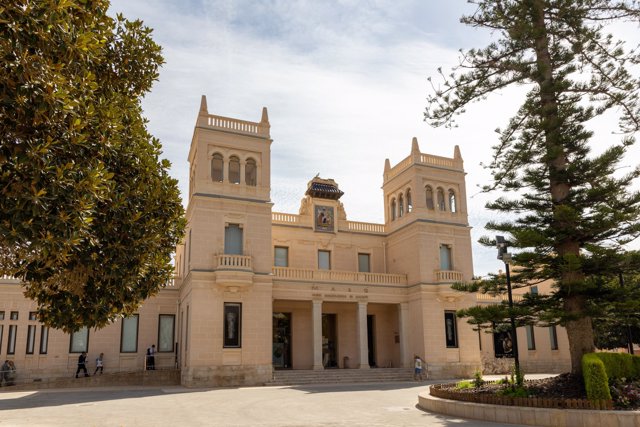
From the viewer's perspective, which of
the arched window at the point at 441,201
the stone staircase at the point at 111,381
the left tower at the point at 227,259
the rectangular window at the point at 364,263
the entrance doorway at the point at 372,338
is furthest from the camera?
the rectangular window at the point at 364,263

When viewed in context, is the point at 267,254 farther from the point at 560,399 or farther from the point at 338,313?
the point at 560,399

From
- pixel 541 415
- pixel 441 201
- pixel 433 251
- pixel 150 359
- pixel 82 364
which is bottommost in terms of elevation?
pixel 541 415

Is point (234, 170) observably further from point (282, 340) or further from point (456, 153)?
point (456, 153)

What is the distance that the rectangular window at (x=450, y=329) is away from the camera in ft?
105

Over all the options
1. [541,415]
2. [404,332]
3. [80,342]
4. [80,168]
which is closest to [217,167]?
[80,342]

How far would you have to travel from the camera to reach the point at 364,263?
121 ft

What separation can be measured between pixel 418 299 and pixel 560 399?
20106mm

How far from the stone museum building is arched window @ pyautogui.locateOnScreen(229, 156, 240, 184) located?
0.06 meters

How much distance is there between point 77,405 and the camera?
17219 mm

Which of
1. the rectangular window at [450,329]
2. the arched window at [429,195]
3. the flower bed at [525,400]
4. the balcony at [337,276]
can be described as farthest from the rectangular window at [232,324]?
the arched window at [429,195]

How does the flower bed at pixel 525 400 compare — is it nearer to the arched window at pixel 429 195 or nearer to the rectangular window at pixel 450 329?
the rectangular window at pixel 450 329

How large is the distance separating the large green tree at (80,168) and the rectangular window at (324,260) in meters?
25.2

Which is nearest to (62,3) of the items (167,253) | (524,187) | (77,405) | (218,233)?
(167,253)

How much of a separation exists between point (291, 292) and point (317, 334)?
2.86 meters
